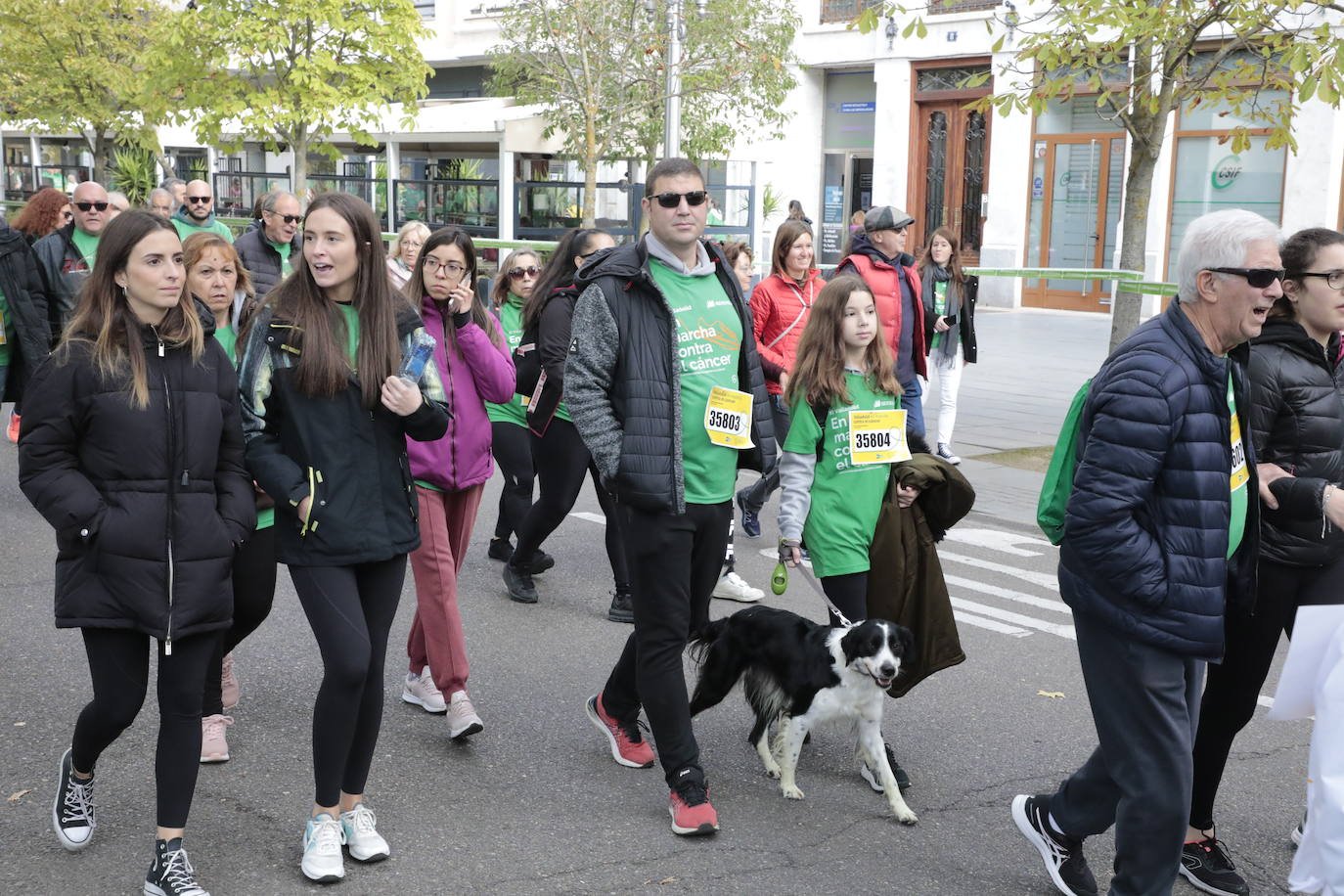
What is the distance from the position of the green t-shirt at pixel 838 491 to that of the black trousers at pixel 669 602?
0.50 meters

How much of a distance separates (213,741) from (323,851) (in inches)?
43.2

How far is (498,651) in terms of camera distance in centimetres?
620

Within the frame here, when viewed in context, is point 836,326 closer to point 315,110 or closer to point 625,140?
point 315,110

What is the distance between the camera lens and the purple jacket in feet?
16.4

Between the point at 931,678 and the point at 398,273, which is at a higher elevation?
Result: the point at 398,273

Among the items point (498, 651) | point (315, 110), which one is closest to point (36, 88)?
point (315, 110)

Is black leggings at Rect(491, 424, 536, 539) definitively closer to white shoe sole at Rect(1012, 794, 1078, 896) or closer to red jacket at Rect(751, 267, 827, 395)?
red jacket at Rect(751, 267, 827, 395)

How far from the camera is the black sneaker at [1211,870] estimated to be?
3975 millimetres

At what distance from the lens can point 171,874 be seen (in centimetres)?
369

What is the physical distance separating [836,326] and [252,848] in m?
2.54

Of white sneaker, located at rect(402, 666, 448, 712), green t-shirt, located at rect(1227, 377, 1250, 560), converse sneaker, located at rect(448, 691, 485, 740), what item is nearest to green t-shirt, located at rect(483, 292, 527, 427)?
white sneaker, located at rect(402, 666, 448, 712)

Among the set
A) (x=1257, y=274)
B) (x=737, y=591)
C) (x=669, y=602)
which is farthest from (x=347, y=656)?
(x=737, y=591)

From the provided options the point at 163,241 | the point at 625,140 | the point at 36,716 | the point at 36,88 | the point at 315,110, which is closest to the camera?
the point at 163,241

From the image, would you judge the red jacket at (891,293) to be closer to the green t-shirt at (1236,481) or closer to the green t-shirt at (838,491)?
the green t-shirt at (838,491)
